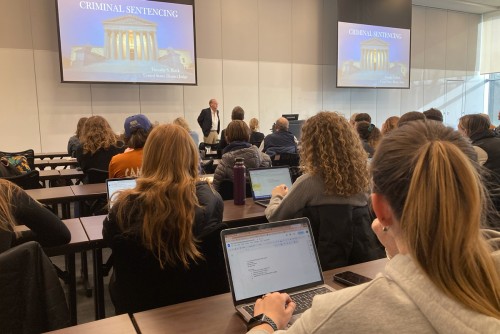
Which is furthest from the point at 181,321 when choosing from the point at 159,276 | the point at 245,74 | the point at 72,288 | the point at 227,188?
the point at 245,74

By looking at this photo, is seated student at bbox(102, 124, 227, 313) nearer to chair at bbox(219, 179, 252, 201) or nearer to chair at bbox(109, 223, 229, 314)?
chair at bbox(109, 223, 229, 314)

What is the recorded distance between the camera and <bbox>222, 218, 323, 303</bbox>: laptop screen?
1368 millimetres

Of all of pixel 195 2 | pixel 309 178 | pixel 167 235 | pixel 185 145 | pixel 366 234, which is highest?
pixel 195 2

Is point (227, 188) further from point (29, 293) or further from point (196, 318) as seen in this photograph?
point (196, 318)

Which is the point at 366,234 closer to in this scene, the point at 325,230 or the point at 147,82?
the point at 325,230

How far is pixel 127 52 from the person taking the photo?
7145 millimetres

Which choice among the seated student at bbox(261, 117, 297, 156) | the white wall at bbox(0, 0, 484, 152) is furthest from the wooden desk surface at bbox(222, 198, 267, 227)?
the white wall at bbox(0, 0, 484, 152)

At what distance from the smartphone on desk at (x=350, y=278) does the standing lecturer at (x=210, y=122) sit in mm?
6562

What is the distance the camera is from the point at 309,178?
2.16m

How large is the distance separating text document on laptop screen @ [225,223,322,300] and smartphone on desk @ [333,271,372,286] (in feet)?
0.32

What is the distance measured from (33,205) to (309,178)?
53.1 inches

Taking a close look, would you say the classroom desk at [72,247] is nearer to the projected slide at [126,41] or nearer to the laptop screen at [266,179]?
the laptop screen at [266,179]

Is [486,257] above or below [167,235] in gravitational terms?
above

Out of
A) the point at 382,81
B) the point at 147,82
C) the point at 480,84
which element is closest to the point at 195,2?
the point at 147,82
